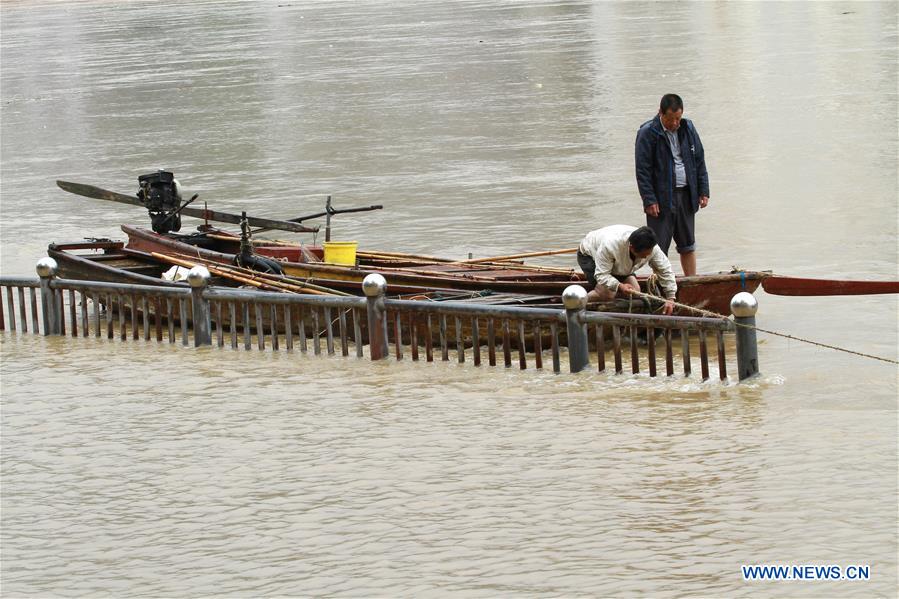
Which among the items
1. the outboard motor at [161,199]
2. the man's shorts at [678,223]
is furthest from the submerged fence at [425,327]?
the outboard motor at [161,199]

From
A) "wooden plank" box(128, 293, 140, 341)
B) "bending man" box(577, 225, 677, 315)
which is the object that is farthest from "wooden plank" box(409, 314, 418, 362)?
"wooden plank" box(128, 293, 140, 341)

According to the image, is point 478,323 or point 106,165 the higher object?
point 106,165

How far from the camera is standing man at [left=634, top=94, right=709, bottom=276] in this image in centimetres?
1135

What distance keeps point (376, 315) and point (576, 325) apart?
1599 mm

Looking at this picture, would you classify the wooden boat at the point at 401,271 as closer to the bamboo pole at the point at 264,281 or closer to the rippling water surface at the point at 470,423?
the bamboo pole at the point at 264,281

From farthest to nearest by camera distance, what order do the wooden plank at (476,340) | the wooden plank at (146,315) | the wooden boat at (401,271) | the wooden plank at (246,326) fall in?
the wooden plank at (146,315) → the wooden plank at (246,326) → the wooden boat at (401,271) → the wooden plank at (476,340)

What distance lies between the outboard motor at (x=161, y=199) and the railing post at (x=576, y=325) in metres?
5.52

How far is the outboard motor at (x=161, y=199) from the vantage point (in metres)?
13.9

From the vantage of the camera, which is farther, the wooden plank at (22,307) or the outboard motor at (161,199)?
the outboard motor at (161,199)

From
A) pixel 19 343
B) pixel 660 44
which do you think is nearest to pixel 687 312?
pixel 19 343

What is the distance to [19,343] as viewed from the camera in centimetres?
1224

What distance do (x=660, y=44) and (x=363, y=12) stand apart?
28.3 meters

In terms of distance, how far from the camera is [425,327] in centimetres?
1109

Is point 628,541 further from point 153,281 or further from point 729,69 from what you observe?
point 729,69
